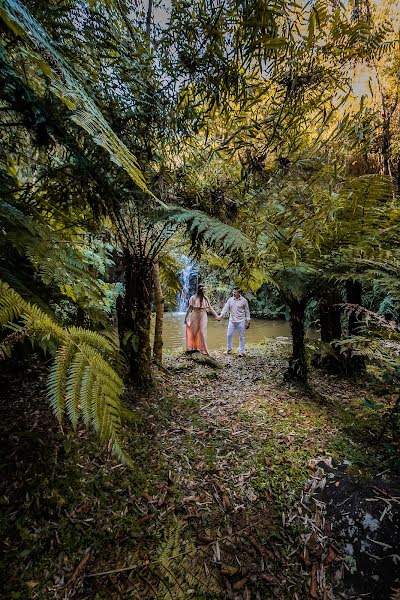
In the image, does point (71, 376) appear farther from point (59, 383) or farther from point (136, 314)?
point (136, 314)

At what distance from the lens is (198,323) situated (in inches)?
202

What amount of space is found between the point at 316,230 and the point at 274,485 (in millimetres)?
1914

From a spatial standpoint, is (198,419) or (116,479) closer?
(116,479)

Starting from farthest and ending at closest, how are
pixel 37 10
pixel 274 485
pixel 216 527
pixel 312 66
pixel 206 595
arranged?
pixel 312 66, pixel 274 485, pixel 37 10, pixel 216 527, pixel 206 595

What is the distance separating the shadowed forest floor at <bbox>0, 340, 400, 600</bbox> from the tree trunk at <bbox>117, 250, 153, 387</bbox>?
1.52ft

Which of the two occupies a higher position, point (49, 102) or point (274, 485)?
point (49, 102)

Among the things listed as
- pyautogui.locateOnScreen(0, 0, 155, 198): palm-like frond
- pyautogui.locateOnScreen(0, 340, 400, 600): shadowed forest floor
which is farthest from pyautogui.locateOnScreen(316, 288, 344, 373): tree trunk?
pyautogui.locateOnScreen(0, 0, 155, 198): palm-like frond

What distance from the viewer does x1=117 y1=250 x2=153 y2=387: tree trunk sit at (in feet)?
8.22

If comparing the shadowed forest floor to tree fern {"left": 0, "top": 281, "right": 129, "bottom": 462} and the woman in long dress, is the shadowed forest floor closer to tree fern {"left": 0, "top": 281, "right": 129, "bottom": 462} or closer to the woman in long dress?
tree fern {"left": 0, "top": 281, "right": 129, "bottom": 462}

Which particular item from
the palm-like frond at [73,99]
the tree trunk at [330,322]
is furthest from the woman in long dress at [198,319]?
the palm-like frond at [73,99]

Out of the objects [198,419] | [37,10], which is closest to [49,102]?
[37,10]

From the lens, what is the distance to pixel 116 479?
160cm

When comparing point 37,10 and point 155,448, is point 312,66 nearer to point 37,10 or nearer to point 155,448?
point 37,10

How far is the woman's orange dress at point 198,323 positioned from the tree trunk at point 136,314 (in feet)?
8.24
